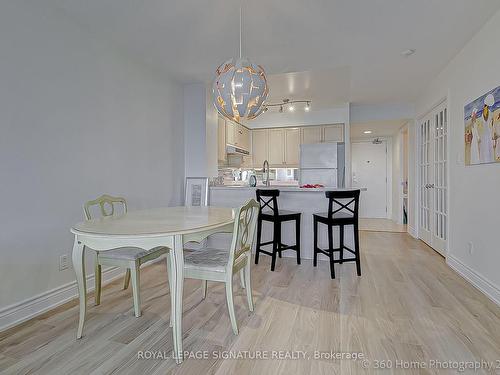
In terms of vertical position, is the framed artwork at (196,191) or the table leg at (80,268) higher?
the framed artwork at (196,191)

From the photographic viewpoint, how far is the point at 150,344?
1.81 metres

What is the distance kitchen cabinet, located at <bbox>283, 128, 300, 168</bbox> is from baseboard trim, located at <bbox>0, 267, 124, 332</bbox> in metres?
4.38

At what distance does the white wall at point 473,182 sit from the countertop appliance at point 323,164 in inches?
83.6

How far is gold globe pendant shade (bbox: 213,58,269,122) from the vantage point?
2.07m

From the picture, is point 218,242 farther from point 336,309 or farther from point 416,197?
point 416,197

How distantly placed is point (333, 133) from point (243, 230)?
4.32 metres

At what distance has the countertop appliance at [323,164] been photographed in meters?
5.50

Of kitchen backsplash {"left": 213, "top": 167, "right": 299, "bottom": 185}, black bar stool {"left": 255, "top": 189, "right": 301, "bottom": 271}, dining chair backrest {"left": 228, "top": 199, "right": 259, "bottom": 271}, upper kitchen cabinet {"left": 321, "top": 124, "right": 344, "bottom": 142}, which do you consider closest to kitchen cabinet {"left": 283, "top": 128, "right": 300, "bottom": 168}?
kitchen backsplash {"left": 213, "top": 167, "right": 299, "bottom": 185}

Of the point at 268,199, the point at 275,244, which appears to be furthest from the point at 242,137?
the point at 275,244

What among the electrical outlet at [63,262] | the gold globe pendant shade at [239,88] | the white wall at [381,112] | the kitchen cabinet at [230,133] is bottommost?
the electrical outlet at [63,262]

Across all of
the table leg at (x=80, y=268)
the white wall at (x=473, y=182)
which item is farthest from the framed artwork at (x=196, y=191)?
the white wall at (x=473, y=182)

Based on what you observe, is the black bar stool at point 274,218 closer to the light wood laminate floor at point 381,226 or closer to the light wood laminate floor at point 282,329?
the light wood laminate floor at point 282,329

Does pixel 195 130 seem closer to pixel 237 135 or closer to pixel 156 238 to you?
pixel 237 135

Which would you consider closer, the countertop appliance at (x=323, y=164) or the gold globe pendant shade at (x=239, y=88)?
the gold globe pendant shade at (x=239, y=88)
